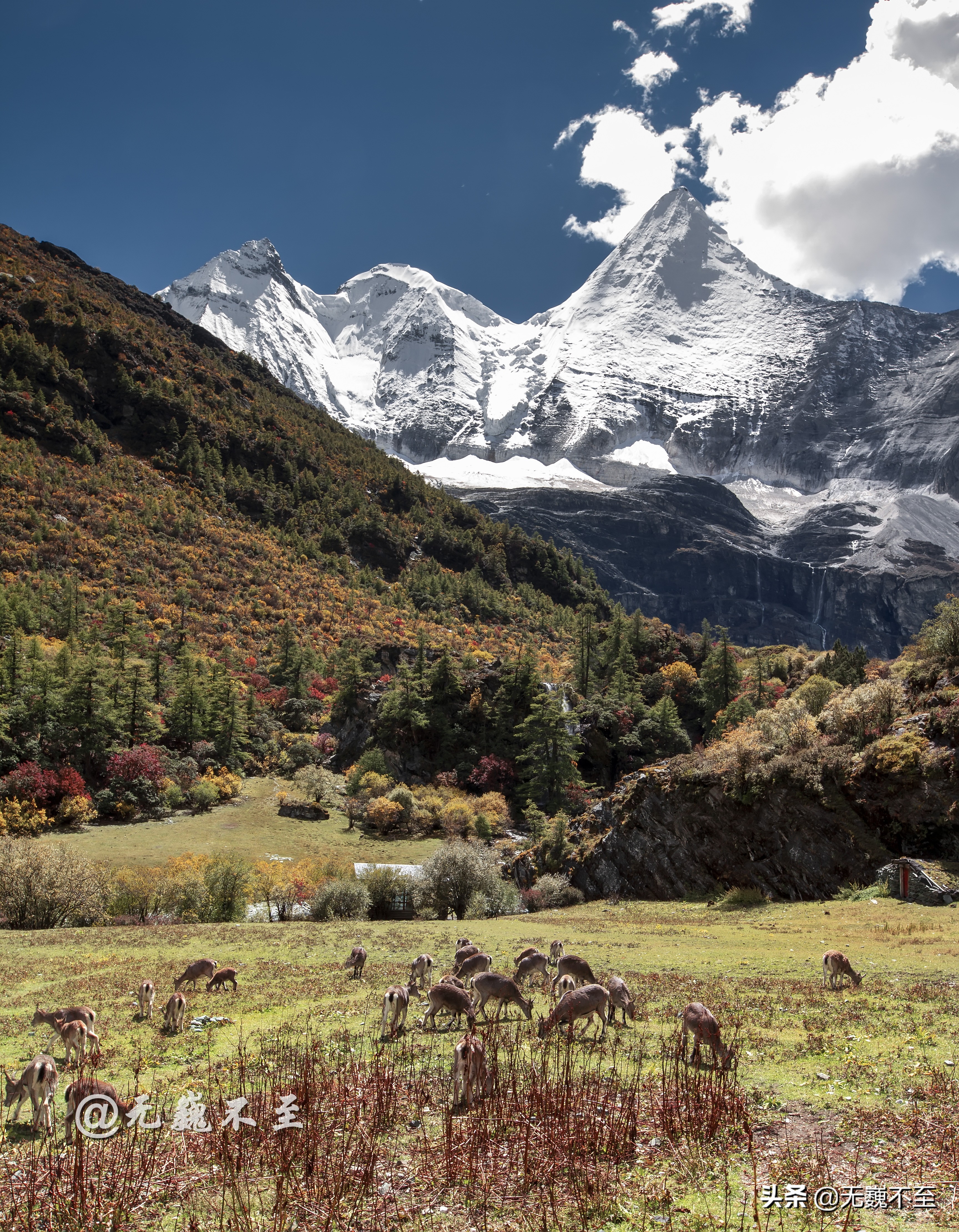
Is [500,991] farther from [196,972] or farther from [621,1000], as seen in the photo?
[196,972]

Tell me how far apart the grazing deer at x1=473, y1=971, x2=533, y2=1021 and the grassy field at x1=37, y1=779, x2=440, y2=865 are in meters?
39.0

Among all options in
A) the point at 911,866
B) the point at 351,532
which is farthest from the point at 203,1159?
the point at 351,532

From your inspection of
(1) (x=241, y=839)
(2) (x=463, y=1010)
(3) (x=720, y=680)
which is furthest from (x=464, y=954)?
(3) (x=720, y=680)

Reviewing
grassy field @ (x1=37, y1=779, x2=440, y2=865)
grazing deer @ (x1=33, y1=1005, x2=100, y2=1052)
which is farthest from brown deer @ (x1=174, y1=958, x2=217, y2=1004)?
grassy field @ (x1=37, y1=779, x2=440, y2=865)

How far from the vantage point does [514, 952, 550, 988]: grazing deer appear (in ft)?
47.0

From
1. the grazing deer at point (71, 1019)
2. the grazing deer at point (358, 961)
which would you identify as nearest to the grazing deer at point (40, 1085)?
the grazing deer at point (71, 1019)

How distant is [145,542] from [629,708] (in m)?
76.9

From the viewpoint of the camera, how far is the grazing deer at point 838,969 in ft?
44.6

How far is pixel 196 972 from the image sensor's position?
50.1ft

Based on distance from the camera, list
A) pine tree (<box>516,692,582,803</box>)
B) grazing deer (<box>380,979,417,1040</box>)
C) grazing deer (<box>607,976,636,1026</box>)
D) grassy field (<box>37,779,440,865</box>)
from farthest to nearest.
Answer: pine tree (<box>516,692,582,803</box>) < grassy field (<box>37,779,440,865</box>) < grazing deer (<box>607,976,636,1026</box>) < grazing deer (<box>380,979,417,1040</box>)

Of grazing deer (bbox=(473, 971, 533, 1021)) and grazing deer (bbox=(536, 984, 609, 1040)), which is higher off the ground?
grazing deer (bbox=(536, 984, 609, 1040))

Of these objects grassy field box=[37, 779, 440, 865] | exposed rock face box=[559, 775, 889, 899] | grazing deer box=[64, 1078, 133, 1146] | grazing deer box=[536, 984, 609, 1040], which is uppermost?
grazing deer box=[64, 1078, 133, 1146]

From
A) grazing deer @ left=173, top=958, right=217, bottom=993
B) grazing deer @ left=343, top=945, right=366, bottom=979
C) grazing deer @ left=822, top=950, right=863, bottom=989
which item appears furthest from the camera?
grazing deer @ left=343, top=945, right=366, bottom=979

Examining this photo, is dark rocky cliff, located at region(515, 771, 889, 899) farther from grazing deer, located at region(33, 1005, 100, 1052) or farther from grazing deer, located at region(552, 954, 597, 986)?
grazing deer, located at region(33, 1005, 100, 1052)
